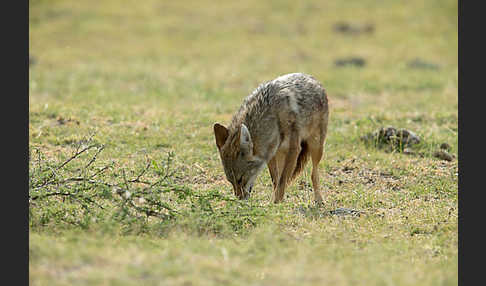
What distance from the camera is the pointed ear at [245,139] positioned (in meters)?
7.80

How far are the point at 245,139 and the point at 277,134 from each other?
57 cm

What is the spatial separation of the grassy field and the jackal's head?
0.30 m

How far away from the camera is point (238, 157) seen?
7.89 m

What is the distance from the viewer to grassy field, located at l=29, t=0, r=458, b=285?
5723 millimetres

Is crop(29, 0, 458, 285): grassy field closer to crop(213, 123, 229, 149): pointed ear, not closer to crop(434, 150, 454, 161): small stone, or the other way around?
crop(434, 150, 454, 161): small stone

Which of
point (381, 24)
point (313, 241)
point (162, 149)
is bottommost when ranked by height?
point (313, 241)

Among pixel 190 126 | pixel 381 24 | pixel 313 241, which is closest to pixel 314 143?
pixel 313 241

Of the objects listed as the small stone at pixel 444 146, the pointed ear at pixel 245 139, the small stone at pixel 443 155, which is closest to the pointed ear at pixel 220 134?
the pointed ear at pixel 245 139

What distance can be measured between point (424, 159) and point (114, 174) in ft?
15.6

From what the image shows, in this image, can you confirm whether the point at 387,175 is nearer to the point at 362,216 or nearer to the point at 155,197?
the point at 362,216

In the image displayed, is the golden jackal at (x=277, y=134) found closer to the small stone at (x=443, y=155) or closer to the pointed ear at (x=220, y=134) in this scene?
the pointed ear at (x=220, y=134)

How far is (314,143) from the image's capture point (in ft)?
28.9

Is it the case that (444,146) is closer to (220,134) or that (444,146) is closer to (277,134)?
(277,134)

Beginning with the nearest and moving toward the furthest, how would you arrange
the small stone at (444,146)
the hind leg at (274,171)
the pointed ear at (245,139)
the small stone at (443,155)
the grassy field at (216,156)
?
1. the grassy field at (216,156)
2. the pointed ear at (245,139)
3. the hind leg at (274,171)
4. the small stone at (443,155)
5. the small stone at (444,146)
